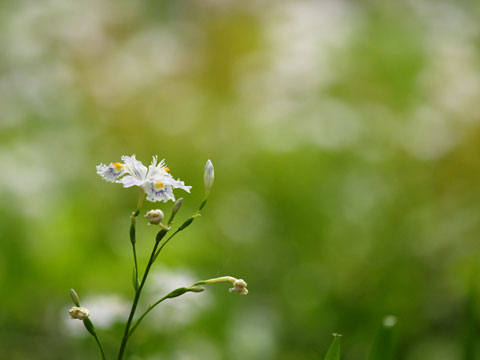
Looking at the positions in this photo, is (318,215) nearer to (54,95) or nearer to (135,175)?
(54,95)

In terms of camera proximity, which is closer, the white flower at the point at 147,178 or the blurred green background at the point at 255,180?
the white flower at the point at 147,178

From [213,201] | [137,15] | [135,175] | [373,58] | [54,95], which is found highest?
[137,15]

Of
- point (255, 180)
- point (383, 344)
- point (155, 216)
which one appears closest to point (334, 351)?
point (383, 344)

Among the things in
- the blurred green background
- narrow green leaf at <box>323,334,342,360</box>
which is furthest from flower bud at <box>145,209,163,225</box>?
the blurred green background

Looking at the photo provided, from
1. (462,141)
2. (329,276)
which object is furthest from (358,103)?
(329,276)

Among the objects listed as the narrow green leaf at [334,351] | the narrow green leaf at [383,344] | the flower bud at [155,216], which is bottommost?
the narrow green leaf at [334,351]

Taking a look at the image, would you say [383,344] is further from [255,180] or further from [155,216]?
[255,180]

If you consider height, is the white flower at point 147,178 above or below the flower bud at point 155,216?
above

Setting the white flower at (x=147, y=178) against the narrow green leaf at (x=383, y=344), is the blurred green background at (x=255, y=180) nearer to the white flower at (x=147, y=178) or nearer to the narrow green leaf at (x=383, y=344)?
the narrow green leaf at (x=383, y=344)

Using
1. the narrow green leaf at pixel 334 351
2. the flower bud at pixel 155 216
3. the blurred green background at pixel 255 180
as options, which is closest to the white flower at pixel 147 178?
the flower bud at pixel 155 216
